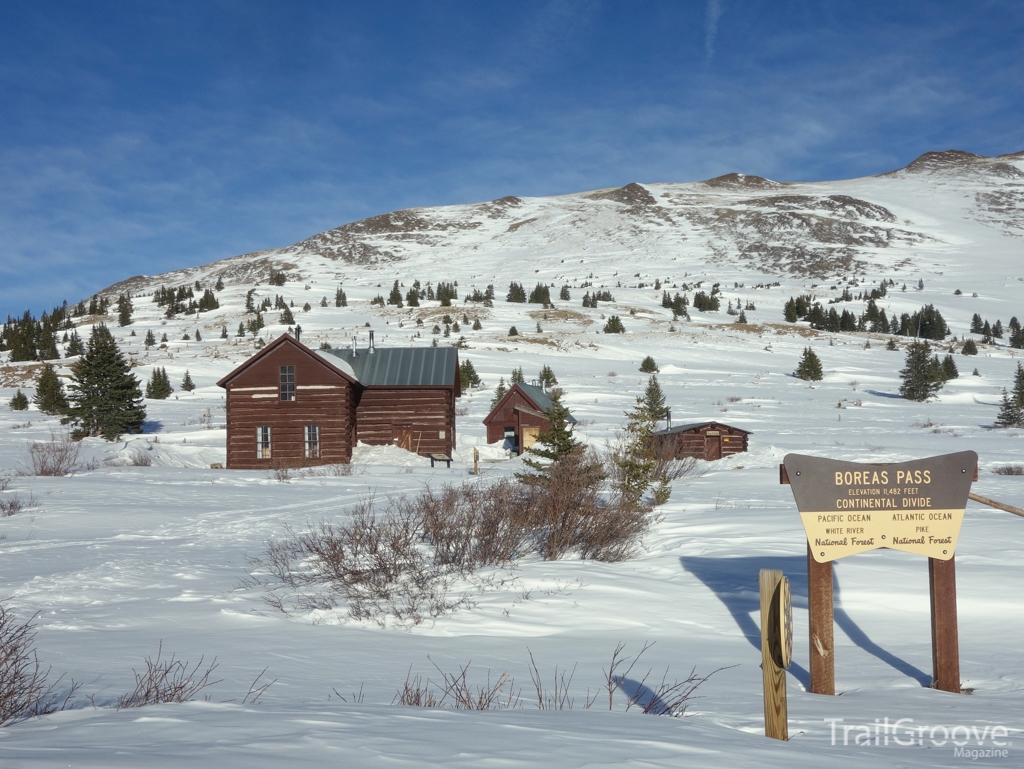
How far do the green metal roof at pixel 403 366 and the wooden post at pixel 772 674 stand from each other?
27321 mm

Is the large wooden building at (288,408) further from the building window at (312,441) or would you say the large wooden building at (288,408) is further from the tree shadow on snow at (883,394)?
the tree shadow on snow at (883,394)

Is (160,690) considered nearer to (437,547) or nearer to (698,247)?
(437,547)

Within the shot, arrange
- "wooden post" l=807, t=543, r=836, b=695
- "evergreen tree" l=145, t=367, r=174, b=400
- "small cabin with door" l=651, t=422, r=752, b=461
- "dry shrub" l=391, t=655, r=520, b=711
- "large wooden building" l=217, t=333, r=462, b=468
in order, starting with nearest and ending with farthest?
"dry shrub" l=391, t=655, r=520, b=711 < "wooden post" l=807, t=543, r=836, b=695 < "large wooden building" l=217, t=333, r=462, b=468 < "small cabin with door" l=651, t=422, r=752, b=461 < "evergreen tree" l=145, t=367, r=174, b=400

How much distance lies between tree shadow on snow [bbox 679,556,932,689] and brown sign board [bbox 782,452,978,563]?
1.14 metres

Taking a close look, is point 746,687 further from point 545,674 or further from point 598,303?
point 598,303

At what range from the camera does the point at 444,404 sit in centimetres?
3138

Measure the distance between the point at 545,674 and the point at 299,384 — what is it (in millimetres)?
25168

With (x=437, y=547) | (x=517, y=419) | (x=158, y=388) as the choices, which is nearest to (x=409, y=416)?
(x=517, y=419)

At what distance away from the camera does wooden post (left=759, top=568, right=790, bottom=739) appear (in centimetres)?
414

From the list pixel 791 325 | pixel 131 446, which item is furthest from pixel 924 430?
pixel 791 325

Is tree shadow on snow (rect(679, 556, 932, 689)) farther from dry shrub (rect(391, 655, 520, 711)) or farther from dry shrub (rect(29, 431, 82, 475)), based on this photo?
dry shrub (rect(29, 431, 82, 475))

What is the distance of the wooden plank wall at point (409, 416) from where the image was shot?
3130cm

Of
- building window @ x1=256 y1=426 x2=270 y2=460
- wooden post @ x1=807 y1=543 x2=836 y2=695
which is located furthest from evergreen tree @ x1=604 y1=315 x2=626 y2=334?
wooden post @ x1=807 y1=543 x2=836 y2=695

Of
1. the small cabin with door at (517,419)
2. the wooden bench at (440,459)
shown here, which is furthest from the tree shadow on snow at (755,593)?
the small cabin with door at (517,419)
